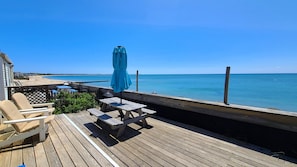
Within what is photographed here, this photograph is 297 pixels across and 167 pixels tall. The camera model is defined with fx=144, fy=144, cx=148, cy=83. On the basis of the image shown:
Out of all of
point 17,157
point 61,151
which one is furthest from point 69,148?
point 17,157

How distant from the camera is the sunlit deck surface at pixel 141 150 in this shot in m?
2.13

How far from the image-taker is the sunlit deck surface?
2.13m

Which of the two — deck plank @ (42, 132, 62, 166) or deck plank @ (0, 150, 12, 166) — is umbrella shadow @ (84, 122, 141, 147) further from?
deck plank @ (0, 150, 12, 166)

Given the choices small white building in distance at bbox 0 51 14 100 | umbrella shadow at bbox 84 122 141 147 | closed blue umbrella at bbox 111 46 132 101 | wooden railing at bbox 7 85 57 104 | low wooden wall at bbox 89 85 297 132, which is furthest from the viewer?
wooden railing at bbox 7 85 57 104

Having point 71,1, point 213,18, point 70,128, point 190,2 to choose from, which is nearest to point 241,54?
point 213,18

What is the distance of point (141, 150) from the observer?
2.50 metres

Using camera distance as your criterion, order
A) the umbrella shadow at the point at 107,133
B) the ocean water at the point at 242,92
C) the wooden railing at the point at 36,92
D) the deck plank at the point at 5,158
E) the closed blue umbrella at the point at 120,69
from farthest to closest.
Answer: the ocean water at the point at 242,92 < the wooden railing at the point at 36,92 < the closed blue umbrella at the point at 120,69 < the umbrella shadow at the point at 107,133 < the deck plank at the point at 5,158

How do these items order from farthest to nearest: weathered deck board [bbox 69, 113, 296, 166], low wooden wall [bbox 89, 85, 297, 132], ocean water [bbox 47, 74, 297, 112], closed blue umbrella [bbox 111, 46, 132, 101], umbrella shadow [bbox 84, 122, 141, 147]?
ocean water [bbox 47, 74, 297, 112], closed blue umbrella [bbox 111, 46, 132, 101], umbrella shadow [bbox 84, 122, 141, 147], low wooden wall [bbox 89, 85, 297, 132], weathered deck board [bbox 69, 113, 296, 166]

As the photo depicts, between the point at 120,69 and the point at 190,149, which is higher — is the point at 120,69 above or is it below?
above

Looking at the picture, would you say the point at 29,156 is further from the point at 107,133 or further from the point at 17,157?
the point at 107,133

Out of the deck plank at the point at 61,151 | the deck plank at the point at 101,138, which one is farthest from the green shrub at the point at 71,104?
the deck plank at the point at 61,151

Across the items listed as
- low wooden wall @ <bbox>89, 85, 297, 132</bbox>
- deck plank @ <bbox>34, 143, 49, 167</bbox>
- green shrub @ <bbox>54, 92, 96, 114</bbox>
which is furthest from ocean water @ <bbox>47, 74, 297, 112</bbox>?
deck plank @ <bbox>34, 143, 49, 167</bbox>

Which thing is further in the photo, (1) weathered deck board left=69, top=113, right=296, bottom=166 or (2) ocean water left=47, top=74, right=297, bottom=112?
(2) ocean water left=47, top=74, right=297, bottom=112

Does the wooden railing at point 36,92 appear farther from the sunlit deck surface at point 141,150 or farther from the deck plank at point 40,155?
the deck plank at point 40,155
